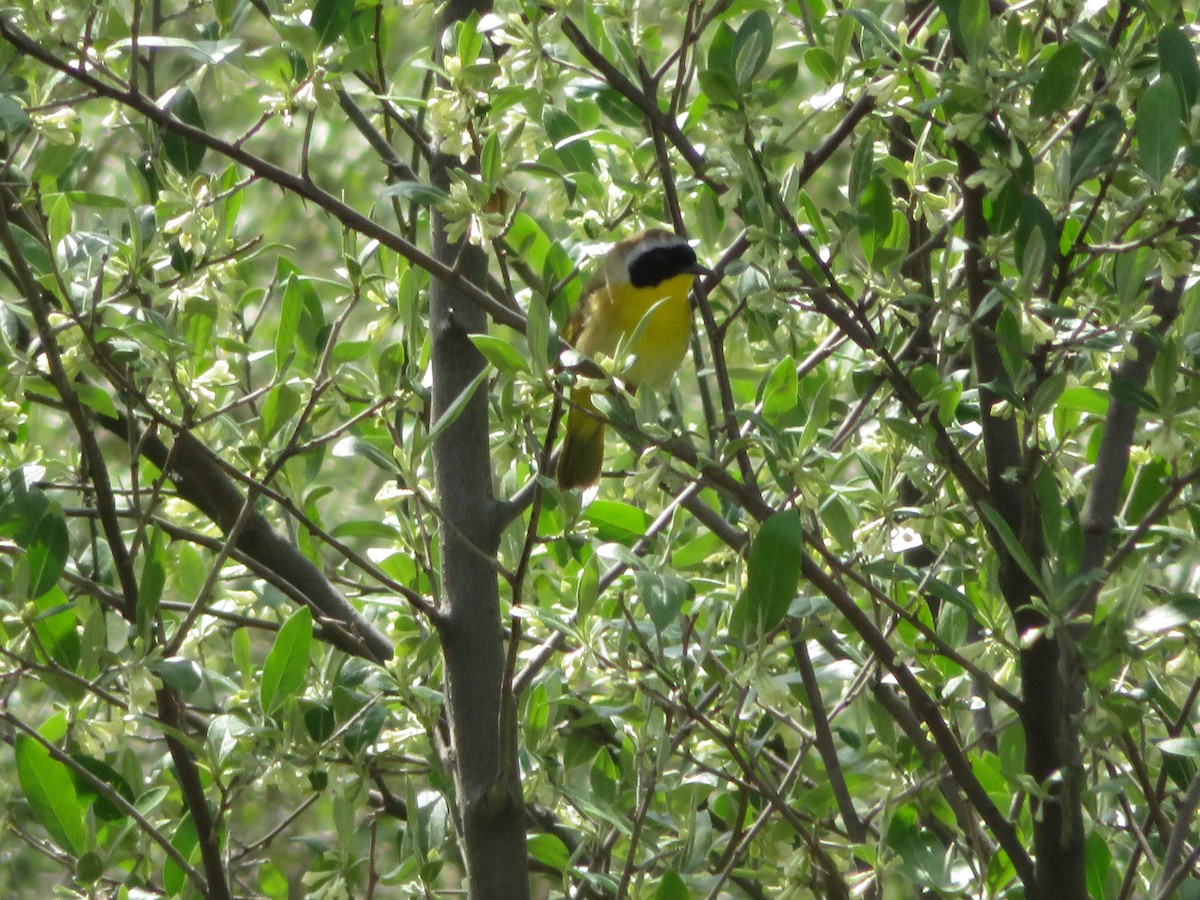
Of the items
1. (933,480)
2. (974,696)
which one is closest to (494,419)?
(933,480)

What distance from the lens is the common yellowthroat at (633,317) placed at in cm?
363

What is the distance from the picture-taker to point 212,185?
262 cm

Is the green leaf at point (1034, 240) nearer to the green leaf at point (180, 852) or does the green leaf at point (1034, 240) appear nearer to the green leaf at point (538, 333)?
the green leaf at point (538, 333)

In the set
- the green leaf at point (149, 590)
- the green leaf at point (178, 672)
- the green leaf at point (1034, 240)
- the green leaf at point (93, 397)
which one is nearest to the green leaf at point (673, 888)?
the green leaf at point (178, 672)

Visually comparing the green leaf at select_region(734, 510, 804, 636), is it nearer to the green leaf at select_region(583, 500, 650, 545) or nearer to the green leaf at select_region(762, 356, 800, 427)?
the green leaf at select_region(762, 356, 800, 427)

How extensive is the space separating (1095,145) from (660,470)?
75cm

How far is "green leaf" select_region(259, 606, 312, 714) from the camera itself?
7.36 feet

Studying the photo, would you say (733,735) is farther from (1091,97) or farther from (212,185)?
(212,185)

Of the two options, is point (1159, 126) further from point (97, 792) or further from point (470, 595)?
point (97, 792)

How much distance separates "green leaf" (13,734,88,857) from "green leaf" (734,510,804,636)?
44.4 inches

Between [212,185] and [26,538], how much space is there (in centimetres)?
74

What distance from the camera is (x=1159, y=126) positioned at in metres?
1.86

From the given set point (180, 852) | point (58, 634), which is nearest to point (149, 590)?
point (58, 634)

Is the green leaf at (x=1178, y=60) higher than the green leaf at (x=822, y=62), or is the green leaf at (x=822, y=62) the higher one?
the green leaf at (x=822, y=62)
